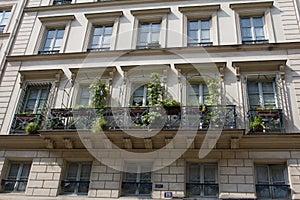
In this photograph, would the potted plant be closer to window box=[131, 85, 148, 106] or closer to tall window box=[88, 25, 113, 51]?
window box=[131, 85, 148, 106]

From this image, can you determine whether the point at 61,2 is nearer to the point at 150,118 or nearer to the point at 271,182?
the point at 150,118

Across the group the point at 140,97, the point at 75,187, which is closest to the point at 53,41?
the point at 140,97

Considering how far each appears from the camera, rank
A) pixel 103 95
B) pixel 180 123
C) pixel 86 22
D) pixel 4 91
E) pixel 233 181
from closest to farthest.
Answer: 1. pixel 233 181
2. pixel 180 123
3. pixel 103 95
4. pixel 4 91
5. pixel 86 22

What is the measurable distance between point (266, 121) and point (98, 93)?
5999 millimetres

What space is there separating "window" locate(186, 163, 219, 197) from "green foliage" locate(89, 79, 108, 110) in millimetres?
3873

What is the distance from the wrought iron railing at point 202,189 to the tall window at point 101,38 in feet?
22.8

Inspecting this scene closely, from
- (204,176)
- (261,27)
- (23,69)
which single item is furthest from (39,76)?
(261,27)

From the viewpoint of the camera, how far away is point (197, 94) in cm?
1151

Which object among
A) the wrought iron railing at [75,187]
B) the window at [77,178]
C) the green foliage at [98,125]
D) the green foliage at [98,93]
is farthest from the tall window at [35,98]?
the wrought iron railing at [75,187]

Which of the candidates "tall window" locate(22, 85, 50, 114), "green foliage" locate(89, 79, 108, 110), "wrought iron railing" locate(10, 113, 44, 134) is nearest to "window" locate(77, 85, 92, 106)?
"green foliage" locate(89, 79, 108, 110)

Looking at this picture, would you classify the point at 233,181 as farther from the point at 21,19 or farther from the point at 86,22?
the point at 21,19

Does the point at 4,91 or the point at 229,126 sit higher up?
the point at 4,91

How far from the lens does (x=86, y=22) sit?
46.6 feet

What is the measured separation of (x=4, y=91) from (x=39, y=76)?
1541 millimetres
